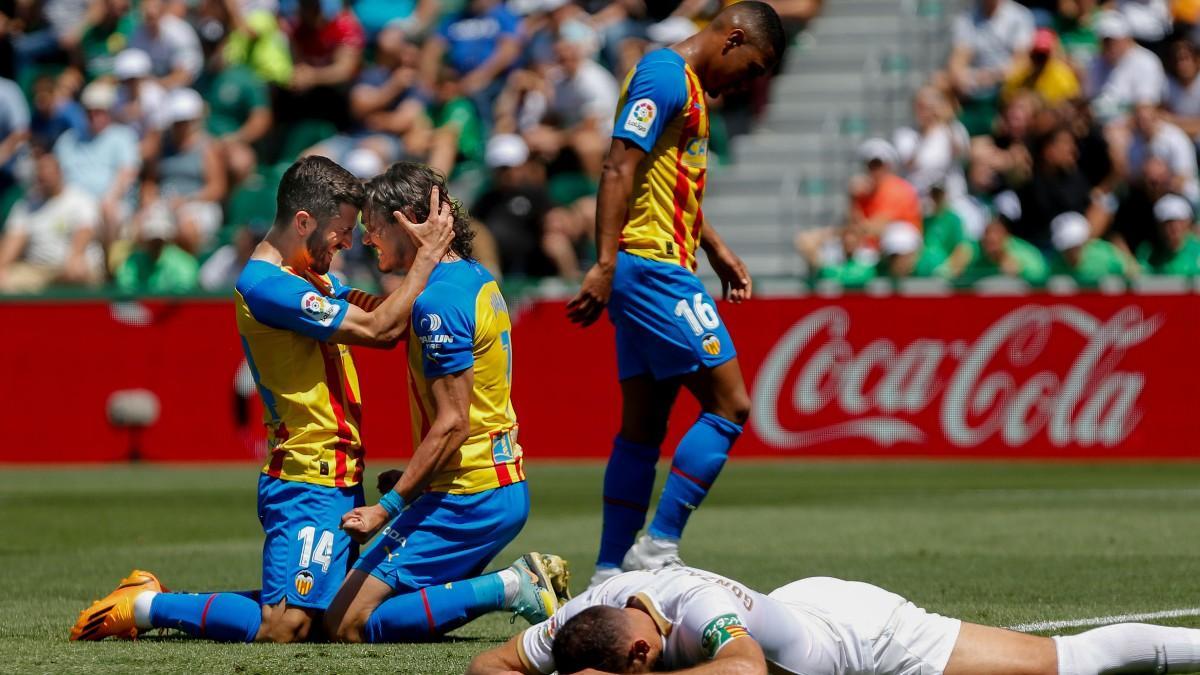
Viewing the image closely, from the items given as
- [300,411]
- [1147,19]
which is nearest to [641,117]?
[300,411]

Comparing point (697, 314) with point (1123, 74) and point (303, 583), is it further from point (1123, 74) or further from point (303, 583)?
point (1123, 74)

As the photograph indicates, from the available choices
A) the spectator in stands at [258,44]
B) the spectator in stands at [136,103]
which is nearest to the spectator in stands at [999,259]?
the spectator in stands at [258,44]

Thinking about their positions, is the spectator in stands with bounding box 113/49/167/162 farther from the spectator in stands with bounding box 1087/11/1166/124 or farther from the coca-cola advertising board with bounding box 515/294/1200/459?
the spectator in stands with bounding box 1087/11/1166/124

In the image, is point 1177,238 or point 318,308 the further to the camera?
point 1177,238

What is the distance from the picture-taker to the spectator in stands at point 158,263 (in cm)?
1803

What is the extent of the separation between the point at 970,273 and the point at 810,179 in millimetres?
2855

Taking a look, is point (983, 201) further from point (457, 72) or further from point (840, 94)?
point (457, 72)

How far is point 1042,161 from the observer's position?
55.5ft

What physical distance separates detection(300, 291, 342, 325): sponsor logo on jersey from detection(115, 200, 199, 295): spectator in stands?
1137cm

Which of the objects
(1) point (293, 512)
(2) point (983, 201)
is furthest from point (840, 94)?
(1) point (293, 512)

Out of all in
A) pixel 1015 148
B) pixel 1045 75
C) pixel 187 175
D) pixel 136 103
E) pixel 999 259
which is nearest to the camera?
pixel 999 259

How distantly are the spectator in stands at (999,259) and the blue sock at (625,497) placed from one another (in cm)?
864

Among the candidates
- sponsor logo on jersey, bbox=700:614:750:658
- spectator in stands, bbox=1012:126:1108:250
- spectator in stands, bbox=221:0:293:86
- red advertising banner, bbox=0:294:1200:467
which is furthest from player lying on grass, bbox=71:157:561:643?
spectator in stands, bbox=221:0:293:86

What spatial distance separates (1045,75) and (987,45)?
3.18 feet
